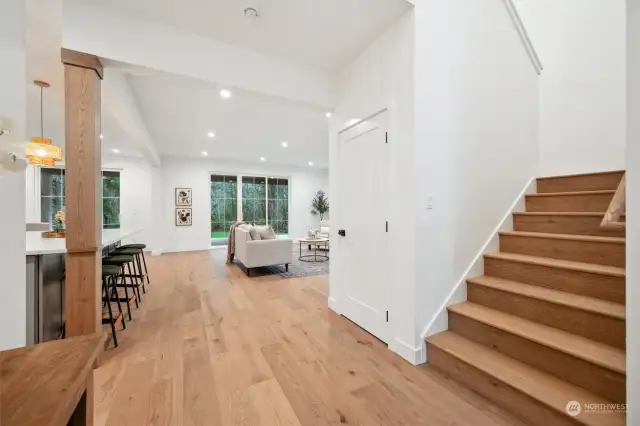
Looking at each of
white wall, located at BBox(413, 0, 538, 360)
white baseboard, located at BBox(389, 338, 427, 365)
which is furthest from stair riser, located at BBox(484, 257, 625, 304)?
white baseboard, located at BBox(389, 338, 427, 365)

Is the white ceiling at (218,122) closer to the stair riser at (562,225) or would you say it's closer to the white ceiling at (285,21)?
the white ceiling at (285,21)

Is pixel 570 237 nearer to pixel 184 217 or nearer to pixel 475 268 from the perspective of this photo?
pixel 475 268

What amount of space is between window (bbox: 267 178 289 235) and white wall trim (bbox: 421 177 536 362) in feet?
23.6

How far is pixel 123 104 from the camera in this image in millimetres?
3328

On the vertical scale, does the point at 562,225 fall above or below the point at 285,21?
below

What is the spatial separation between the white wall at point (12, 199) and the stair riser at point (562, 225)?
3.61 meters

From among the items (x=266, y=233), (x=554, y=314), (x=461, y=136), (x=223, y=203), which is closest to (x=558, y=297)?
(x=554, y=314)

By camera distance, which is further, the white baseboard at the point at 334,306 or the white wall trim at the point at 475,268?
the white baseboard at the point at 334,306

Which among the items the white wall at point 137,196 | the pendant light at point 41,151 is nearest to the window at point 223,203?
the white wall at point 137,196

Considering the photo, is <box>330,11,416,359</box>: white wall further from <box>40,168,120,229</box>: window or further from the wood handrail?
<box>40,168,120,229</box>: window

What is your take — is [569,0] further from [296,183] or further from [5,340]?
[296,183]

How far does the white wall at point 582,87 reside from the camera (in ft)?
9.43

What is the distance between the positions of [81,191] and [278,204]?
7.08 metres

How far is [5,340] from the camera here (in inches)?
37.0
